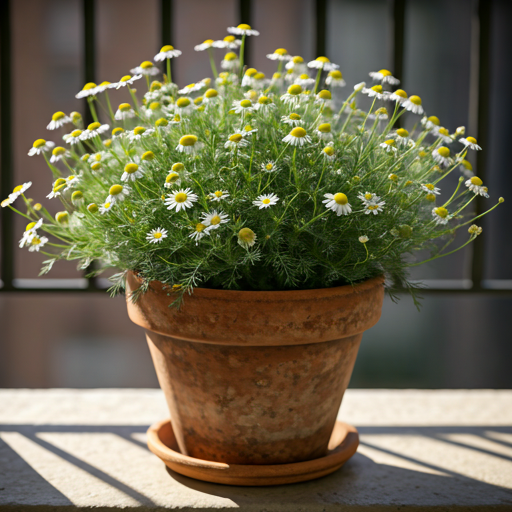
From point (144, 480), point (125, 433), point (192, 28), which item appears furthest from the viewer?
point (192, 28)

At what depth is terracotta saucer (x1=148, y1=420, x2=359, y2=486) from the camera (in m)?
1.16

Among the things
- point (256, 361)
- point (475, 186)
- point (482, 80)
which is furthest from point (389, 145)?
point (482, 80)

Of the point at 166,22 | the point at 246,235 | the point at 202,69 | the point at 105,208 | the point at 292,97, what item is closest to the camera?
the point at 246,235

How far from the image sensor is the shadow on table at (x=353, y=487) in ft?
3.79

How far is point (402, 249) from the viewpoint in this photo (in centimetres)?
117

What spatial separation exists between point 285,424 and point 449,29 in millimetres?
6566

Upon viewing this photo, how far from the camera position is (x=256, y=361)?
43.7 inches

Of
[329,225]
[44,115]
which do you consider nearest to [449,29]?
[44,115]

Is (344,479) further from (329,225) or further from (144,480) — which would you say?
(329,225)

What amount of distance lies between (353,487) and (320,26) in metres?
1.37

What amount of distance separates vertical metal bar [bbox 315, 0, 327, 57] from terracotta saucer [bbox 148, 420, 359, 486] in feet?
3.98

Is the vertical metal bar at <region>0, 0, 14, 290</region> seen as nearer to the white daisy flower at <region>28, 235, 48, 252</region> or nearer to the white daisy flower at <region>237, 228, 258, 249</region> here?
the white daisy flower at <region>28, 235, 48, 252</region>

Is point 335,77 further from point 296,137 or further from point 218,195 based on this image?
point 218,195

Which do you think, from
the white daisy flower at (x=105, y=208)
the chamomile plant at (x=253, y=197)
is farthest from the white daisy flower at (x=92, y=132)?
the white daisy flower at (x=105, y=208)
